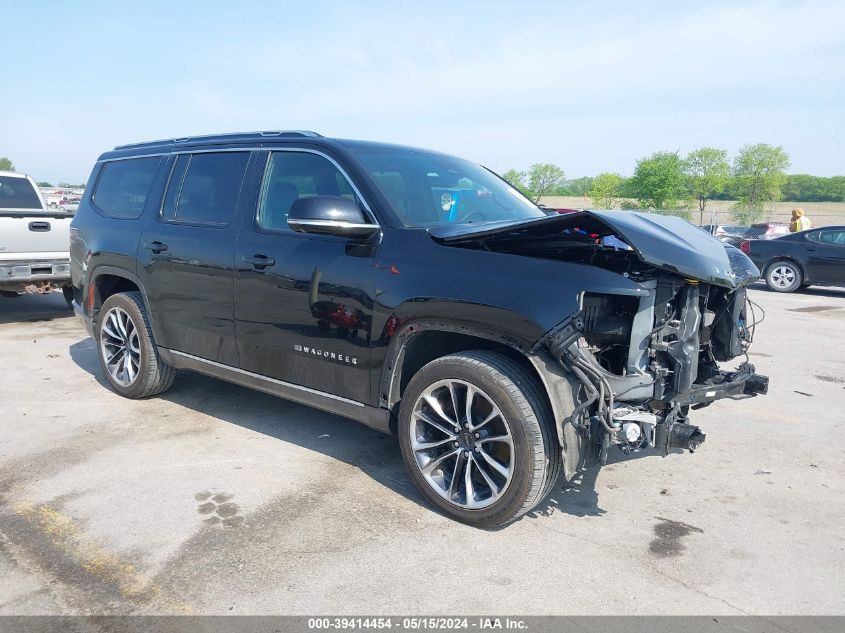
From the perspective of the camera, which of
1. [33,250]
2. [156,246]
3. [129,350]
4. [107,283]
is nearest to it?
[156,246]

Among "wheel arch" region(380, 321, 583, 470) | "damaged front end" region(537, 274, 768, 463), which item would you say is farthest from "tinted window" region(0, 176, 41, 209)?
"damaged front end" region(537, 274, 768, 463)

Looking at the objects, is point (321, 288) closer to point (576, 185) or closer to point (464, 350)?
point (464, 350)

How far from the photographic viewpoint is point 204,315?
181 inches

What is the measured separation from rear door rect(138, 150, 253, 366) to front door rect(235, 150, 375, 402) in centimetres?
17

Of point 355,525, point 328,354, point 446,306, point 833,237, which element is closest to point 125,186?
point 328,354

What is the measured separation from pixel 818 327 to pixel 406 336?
26.8 feet

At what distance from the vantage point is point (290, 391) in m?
4.18

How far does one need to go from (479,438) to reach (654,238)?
130cm

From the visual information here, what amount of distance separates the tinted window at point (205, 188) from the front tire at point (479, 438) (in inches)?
76.3

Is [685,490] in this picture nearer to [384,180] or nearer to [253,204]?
[384,180]

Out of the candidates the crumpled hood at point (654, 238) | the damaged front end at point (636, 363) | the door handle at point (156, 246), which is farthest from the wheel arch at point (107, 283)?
the damaged front end at point (636, 363)

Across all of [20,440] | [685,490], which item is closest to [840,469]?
[685,490]

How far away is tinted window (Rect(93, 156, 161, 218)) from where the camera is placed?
5242 millimetres

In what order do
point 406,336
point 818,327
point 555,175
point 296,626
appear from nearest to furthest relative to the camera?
point 296,626 < point 406,336 < point 818,327 < point 555,175
